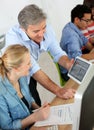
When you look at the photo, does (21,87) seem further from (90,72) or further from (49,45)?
(90,72)

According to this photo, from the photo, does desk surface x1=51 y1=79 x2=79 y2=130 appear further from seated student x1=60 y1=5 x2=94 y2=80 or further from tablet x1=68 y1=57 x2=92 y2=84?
seated student x1=60 y1=5 x2=94 y2=80

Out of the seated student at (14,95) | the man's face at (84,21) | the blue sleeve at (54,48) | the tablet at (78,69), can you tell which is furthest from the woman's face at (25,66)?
the man's face at (84,21)

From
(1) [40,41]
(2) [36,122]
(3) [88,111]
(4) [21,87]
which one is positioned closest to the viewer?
(3) [88,111]

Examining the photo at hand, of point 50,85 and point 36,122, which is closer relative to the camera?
point 36,122

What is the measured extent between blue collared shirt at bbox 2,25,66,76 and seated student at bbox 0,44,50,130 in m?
0.23

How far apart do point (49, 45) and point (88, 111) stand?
1.14 m

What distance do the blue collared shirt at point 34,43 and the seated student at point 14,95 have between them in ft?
0.76

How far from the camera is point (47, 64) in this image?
3.27 metres

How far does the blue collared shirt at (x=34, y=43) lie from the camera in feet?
5.77

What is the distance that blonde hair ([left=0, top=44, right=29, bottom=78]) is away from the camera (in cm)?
147

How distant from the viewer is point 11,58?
1.47 m

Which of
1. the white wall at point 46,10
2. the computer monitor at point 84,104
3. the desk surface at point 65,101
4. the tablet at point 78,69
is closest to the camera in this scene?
the computer monitor at point 84,104

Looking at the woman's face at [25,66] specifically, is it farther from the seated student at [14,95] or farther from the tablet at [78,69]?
the tablet at [78,69]

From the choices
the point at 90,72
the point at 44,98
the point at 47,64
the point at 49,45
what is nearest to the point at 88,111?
the point at 90,72
